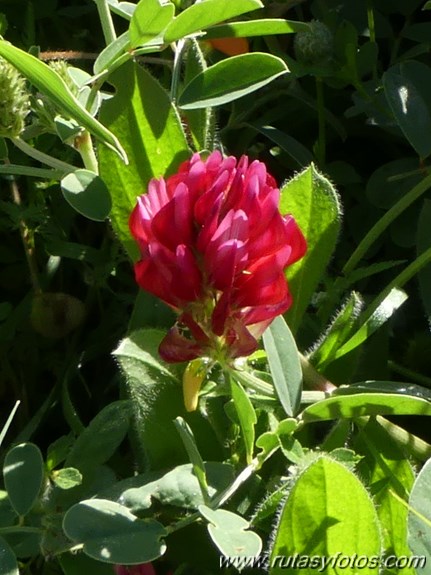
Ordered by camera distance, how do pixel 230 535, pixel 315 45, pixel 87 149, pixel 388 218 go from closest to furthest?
pixel 230 535 → pixel 87 149 → pixel 388 218 → pixel 315 45

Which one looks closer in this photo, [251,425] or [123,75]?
[251,425]

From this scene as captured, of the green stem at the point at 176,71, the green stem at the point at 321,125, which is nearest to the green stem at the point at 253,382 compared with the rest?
the green stem at the point at 176,71

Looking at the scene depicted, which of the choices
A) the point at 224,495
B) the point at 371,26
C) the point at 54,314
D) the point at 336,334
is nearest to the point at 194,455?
the point at 224,495

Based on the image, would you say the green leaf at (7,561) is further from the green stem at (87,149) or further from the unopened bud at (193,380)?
the green stem at (87,149)

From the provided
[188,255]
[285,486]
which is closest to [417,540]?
[285,486]

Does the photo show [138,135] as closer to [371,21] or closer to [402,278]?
[402,278]

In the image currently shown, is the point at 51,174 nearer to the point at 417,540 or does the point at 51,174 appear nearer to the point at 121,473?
the point at 121,473

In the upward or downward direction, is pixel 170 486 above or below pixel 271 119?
below
